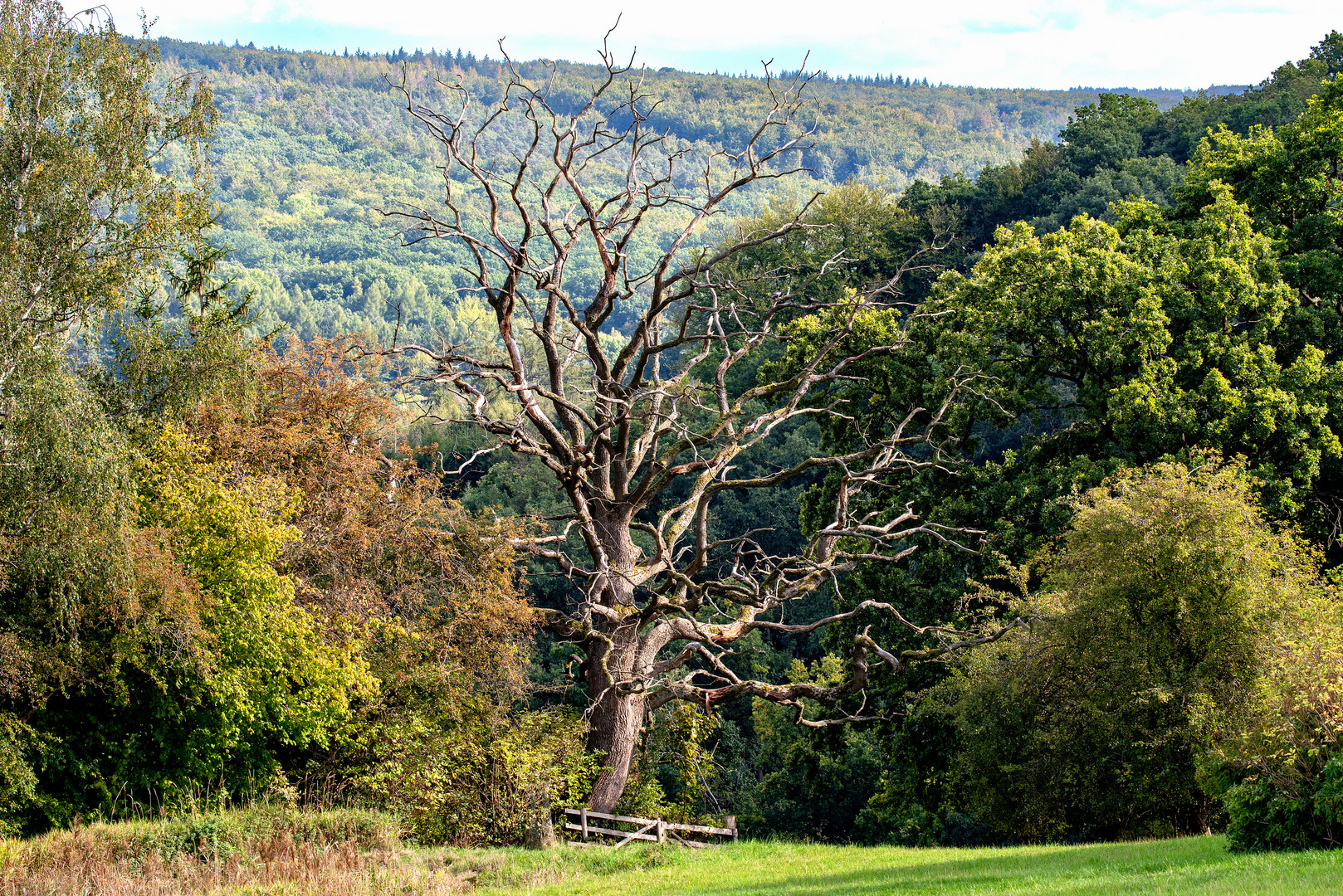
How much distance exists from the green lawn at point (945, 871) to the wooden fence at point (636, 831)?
2.37 feet

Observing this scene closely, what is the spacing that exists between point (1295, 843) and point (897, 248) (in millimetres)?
43041

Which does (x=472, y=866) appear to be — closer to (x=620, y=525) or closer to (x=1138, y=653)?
(x=620, y=525)

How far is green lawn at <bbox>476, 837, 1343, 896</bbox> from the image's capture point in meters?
9.47

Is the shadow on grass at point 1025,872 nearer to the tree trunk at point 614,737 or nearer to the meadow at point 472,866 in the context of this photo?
the meadow at point 472,866

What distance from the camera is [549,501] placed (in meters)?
52.0

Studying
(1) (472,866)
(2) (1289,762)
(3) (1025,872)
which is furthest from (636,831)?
(2) (1289,762)

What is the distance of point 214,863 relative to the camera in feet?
44.2

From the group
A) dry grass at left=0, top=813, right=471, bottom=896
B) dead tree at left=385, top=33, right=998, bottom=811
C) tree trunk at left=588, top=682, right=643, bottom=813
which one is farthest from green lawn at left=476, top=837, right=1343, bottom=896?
dead tree at left=385, top=33, right=998, bottom=811

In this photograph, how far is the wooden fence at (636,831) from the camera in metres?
17.1

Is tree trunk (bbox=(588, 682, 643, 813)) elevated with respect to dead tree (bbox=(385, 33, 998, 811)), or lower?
lower

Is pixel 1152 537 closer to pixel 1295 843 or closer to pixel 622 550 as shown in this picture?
pixel 1295 843

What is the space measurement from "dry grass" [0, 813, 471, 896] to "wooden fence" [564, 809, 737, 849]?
10.3ft

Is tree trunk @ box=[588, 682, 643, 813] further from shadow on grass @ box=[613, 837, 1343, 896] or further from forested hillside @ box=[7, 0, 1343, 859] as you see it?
shadow on grass @ box=[613, 837, 1343, 896]

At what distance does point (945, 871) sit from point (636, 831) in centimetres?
580
